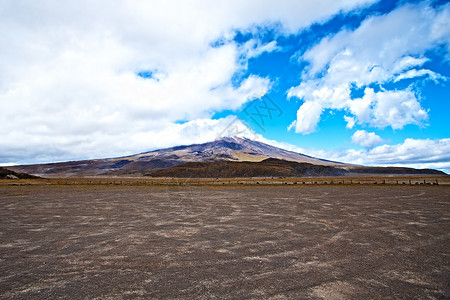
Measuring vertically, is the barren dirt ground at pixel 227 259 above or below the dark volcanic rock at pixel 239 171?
below

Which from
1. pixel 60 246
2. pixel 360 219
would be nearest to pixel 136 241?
pixel 60 246

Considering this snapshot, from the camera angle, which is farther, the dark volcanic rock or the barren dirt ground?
the dark volcanic rock

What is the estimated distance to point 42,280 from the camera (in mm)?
6270

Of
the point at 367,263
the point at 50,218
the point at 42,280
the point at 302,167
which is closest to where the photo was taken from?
the point at 42,280

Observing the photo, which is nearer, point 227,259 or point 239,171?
point 227,259

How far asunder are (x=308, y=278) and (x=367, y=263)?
226 centimetres

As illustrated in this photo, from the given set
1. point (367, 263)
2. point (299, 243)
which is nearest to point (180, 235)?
point (299, 243)

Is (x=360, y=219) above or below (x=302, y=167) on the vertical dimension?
below

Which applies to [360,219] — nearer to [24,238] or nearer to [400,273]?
[400,273]

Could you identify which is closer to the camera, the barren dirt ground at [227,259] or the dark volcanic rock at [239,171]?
the barren dirt ground at [227,259]

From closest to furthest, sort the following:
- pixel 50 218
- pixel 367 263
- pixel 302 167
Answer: pixel 367 263
pixel 50 218
pixel 302 167

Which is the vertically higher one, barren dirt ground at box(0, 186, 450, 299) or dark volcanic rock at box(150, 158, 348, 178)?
dark volcanic rock at box(150, 158, 348, 178)

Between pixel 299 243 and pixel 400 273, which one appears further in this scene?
pixel 299 243

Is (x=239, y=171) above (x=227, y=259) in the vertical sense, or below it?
above
